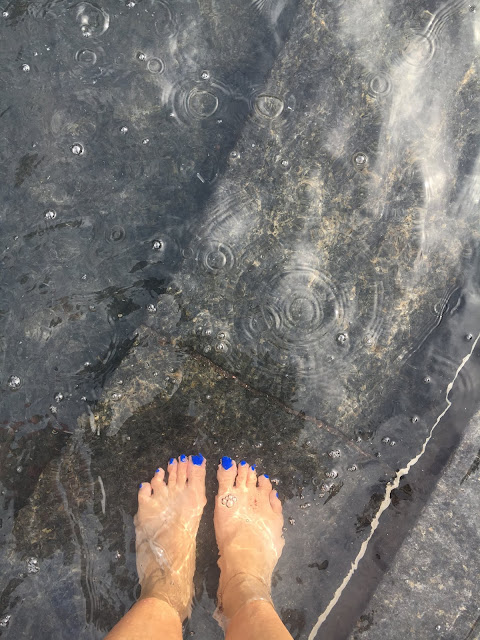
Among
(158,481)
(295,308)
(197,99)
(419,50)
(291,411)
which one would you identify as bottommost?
(158,481)

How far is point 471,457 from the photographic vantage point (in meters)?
2.55

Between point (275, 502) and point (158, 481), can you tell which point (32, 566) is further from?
point (275, 502)

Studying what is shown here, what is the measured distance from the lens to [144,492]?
8.44 feet

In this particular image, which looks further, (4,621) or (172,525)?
(172,525)

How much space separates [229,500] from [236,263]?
1282 millimetres

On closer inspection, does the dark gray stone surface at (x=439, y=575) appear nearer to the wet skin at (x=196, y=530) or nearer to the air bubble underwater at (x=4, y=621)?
the wet skin at (x=196, y=530)

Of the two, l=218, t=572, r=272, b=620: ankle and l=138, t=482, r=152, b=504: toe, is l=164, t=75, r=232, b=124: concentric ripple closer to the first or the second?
l=138, t=482, r=152, b=504: toe

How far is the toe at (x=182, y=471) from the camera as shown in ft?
8.49

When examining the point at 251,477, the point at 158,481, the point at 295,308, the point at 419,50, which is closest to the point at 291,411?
the point at 251,477

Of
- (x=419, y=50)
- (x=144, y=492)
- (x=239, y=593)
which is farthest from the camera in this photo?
(x=144, y=492)

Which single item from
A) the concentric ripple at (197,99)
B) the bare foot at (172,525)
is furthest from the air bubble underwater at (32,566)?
the concentric ripple at (197,99)

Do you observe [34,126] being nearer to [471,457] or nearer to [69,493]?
[69,493]

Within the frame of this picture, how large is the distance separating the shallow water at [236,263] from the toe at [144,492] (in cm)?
5

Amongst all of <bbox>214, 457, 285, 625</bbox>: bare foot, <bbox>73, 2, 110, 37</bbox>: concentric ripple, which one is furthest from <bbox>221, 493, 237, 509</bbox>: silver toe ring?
<bbox>73, 2, 110, 37</bbox>: concentric ripple
